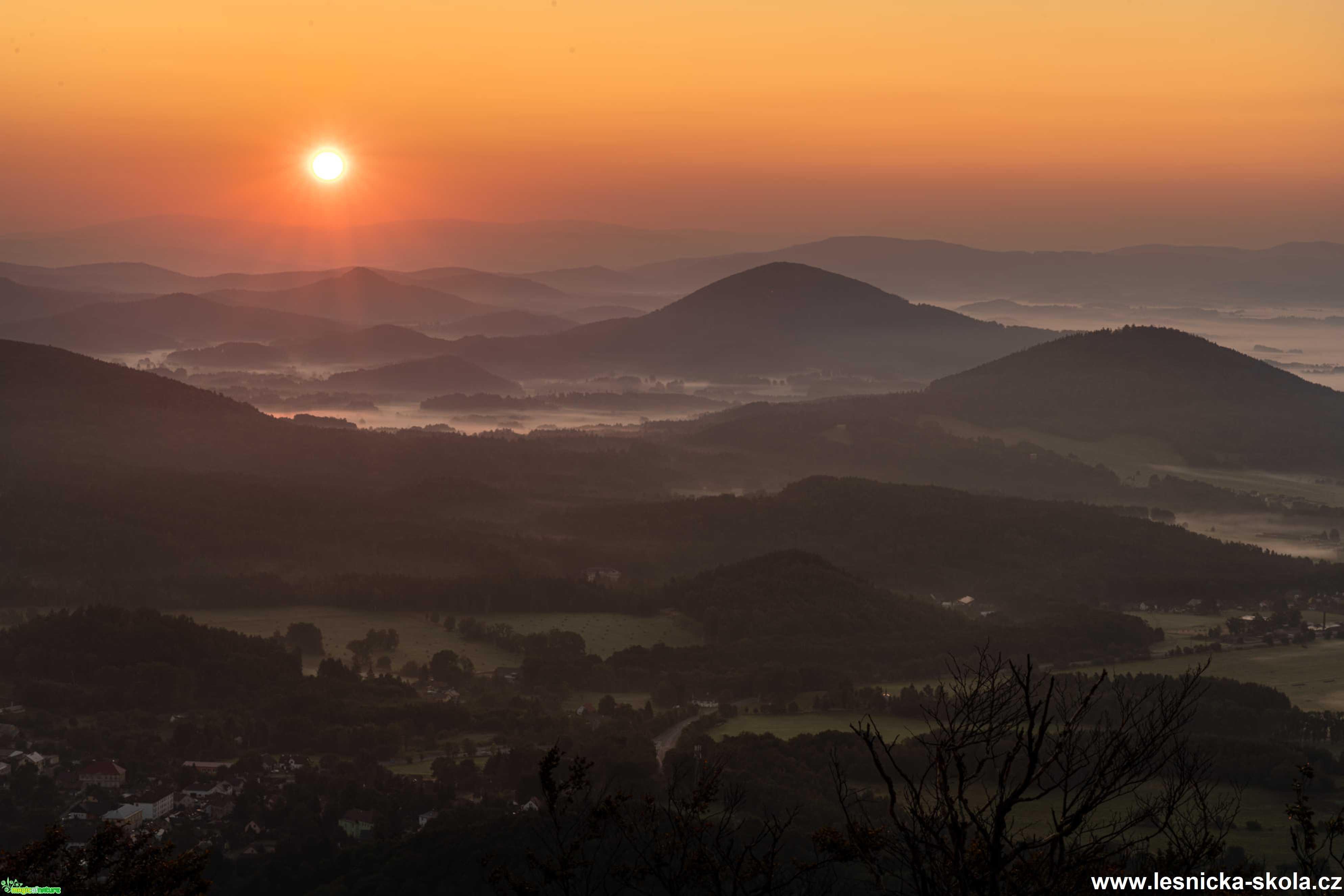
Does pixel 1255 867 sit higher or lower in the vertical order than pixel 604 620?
higher

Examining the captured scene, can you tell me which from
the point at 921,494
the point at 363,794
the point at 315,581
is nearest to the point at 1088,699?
the point at 363,794

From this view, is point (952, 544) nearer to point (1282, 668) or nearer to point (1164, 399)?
point (1282, 668)

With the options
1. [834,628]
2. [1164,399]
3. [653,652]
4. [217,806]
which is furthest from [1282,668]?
[1164,399]

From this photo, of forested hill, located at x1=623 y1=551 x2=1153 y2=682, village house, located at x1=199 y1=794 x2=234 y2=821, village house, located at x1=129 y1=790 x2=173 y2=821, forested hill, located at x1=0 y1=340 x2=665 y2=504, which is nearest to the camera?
village house, located at x1=129 y1=790 x2=173 y2=821

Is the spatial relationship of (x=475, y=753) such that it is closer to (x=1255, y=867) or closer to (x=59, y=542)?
(x=1255, y=867)

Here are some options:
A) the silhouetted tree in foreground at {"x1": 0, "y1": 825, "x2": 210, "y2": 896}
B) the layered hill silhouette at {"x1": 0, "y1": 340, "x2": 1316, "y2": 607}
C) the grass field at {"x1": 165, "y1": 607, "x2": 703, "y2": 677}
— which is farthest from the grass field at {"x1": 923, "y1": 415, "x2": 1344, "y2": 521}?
the silhouetted tree in foreground at {"x1": 0, "y1": 825, "x2": 210, "y2": 896}

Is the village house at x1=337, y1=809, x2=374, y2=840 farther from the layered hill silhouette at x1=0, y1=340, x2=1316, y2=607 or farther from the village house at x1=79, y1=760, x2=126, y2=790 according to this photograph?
A: the layered hill silhouette at x1=0, y1=340, x2=1316, y2=607
